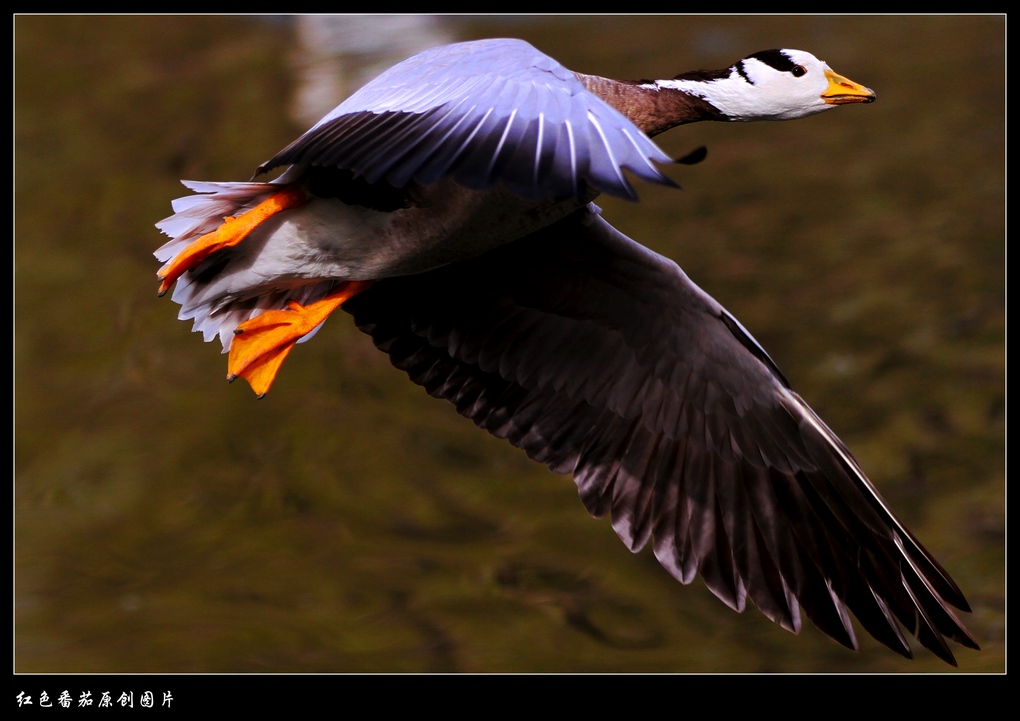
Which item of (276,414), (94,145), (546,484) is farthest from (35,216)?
(546,484)

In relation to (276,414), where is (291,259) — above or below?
above

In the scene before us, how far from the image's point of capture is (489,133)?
3328mm

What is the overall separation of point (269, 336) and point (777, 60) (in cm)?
195

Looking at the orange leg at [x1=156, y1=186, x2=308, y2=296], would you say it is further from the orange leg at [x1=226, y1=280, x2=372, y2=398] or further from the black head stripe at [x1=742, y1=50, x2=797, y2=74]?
the black head stripe at [x1=742, y1=50, x2=797, y2=74]

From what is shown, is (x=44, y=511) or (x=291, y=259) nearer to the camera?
(x=291, y=259)

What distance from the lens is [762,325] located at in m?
9.91

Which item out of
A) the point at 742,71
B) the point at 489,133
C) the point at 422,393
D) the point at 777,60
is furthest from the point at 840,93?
the point at 422,393

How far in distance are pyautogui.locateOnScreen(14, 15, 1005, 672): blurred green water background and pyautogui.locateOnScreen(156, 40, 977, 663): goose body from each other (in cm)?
306

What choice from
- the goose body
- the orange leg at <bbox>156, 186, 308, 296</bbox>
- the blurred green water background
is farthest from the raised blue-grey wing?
the blurred green water background

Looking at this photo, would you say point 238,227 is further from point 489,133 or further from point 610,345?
point 610,345

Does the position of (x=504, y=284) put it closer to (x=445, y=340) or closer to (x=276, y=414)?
(x=445, y=340)

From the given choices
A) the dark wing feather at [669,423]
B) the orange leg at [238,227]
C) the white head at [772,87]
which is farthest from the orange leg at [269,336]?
the white head at [772,87]
